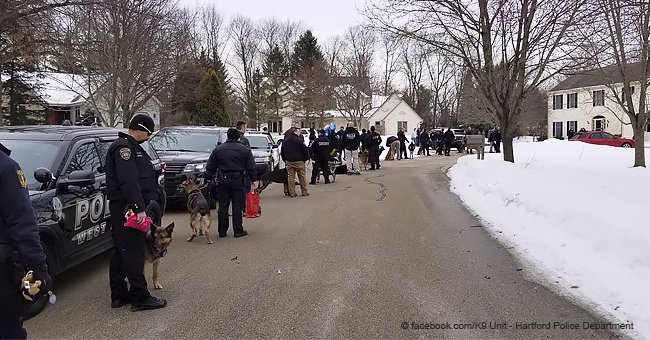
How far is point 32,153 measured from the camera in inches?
239

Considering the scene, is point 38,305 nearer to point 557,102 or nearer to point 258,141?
point 258,141

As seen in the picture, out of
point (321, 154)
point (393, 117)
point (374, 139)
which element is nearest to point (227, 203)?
point (321, 154)

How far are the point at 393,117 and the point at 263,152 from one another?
178ft

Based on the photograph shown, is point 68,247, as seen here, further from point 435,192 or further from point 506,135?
point 506,135

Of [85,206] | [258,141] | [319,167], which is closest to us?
[85,206]

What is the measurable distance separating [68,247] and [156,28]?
1869 cm

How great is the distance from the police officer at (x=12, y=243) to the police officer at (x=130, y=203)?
1927 mm

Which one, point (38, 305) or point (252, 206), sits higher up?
point (252, 206)

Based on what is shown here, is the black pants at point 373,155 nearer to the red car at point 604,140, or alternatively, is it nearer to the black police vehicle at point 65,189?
the black police vehicle at point 65,189

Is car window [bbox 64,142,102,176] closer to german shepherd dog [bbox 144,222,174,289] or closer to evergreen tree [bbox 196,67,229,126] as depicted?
german shepherd dog [bbox 144,222,174,289]

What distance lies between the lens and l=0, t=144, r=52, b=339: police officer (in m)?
2.98

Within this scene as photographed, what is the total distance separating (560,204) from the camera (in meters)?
8.73

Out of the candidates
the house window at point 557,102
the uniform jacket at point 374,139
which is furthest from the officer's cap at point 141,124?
Answer: the house window at point 557,102

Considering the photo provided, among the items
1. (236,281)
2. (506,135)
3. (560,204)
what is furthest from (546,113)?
(236,281)
